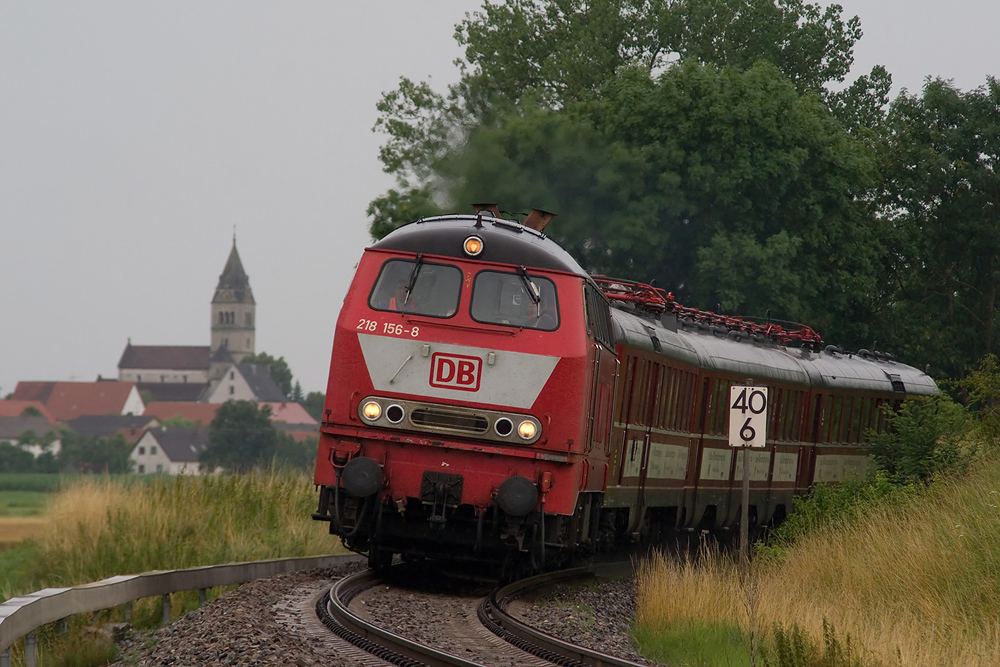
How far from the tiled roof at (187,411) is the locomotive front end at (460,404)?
17667cm

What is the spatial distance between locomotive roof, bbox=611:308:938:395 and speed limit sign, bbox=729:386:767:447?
11.8 feet

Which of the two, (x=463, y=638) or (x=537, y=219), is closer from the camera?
(x=463, y=638)

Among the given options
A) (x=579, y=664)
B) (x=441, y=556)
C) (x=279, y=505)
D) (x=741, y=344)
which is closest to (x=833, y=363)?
(x=741, y=344)

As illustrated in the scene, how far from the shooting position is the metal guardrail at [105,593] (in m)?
8.81

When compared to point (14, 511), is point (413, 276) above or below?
above

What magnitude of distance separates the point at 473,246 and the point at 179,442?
154m

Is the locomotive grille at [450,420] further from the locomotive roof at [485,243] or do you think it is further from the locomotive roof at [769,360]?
the locomotive roof at [769,360]

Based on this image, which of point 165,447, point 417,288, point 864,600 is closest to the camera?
point 417,288

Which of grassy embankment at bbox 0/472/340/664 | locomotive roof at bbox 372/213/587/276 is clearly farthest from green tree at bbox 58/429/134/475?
locomotive roof at bbox 372/213/587/276

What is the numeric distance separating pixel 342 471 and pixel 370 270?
1914 mm

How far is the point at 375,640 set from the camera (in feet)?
34.0

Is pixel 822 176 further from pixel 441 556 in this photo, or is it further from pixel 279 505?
pixel 441 556

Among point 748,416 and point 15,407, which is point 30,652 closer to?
point 748,416

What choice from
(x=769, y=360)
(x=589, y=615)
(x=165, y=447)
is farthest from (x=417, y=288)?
(x=165, y=447)
